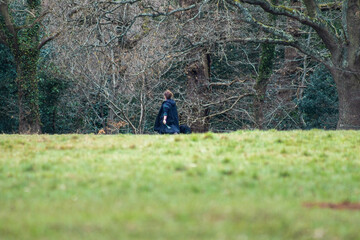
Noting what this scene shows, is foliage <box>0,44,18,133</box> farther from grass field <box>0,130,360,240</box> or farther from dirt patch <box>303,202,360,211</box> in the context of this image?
dirt patch <box>303,202,360,211</box>

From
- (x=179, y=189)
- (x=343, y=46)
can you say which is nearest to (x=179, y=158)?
(x=179, y=189)

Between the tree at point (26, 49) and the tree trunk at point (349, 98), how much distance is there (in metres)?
14.0

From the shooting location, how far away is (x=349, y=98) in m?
18.8

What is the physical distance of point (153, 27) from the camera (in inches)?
947

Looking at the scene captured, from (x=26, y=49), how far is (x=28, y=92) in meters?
2.26

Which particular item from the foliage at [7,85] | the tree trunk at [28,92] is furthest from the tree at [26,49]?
the foliage at [7,85]

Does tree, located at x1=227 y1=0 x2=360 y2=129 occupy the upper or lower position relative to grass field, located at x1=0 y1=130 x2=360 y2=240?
upper

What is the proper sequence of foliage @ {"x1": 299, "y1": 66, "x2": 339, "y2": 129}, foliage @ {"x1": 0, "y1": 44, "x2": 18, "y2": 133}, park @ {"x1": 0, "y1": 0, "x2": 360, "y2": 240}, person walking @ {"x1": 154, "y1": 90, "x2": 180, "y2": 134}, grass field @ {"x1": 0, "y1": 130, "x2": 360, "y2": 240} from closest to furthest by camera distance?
grass field @ {"x1": 0, "y1": 130, "x2": 360, "y2": 240}, park @ {"x1": 0, "y1": 0, "x2": 360, "y2": 240}, person walking @ {"x1": 154, "y1": 90, "x2": 180, "y2": 134}, foliage @ {"x1": 299, "y1": 66, "x2": 339, "y2": 129}, foliage @ {"x1": 0, "y1": 44, "x2": 18, "y2": 133}

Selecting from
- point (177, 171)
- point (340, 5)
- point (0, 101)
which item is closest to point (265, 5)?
point (340, 5)

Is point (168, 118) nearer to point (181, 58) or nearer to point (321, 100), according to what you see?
point (181, 58)

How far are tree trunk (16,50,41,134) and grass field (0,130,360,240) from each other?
599 inches

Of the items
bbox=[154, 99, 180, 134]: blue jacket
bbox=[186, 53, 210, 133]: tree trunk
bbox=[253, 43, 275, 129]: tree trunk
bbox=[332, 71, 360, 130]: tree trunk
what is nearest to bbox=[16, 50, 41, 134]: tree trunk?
bbox=[186, 53, 210, 133]: tree trunk

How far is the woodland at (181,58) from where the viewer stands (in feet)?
62.8

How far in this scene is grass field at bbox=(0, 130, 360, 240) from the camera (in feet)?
17.2
